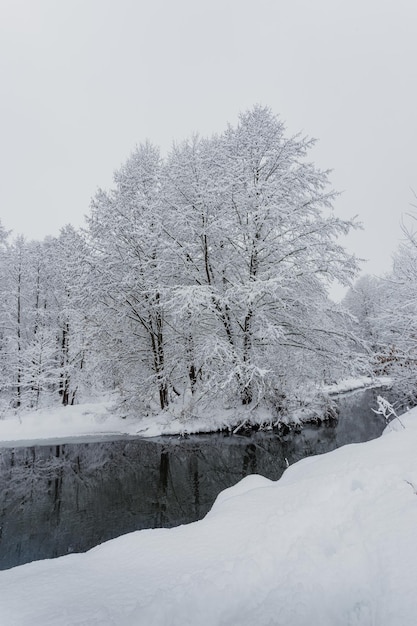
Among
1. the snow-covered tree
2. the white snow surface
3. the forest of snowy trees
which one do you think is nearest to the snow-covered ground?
the forest of snowy trees

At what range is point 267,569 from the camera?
307 cm

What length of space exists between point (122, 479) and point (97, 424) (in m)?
6.86

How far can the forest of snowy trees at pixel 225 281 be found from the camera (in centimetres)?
1277

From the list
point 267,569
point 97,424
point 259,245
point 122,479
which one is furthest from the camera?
point 97,424

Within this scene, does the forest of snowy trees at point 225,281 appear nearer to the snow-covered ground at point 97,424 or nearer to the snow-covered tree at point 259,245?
the snow-covered tree at point 259,245

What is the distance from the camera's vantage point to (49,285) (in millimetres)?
22234

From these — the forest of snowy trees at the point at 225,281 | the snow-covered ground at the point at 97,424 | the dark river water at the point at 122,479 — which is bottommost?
the dark river water at the point at 122,479

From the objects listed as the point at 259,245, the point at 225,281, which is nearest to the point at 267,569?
the point at 259,245

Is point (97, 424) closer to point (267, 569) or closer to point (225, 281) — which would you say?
point (225, 281)

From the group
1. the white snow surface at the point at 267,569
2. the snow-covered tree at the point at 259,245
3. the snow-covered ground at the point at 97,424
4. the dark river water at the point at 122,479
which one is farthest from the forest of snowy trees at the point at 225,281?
the white snow surface at the point at 267,569

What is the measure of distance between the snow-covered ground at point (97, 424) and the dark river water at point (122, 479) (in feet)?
2.75

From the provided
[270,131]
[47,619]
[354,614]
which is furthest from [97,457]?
[270,131]

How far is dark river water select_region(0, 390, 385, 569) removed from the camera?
6084 millimetres

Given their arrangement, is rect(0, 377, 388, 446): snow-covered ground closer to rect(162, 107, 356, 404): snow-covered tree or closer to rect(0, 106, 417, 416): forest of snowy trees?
rect(0, 106, 417, 416): forest of snowy trees
